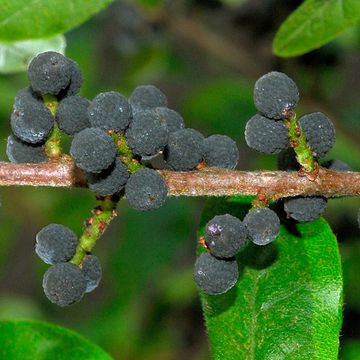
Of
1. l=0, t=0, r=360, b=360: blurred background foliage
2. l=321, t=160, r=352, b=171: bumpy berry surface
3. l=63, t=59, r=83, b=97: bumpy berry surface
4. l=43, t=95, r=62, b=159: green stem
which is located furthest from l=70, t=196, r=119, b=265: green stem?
l=0, t=0, r=360, b=360: blurred background foliage

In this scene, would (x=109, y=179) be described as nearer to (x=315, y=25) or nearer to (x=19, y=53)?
(x=315, y=25)

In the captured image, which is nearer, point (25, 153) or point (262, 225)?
point (262, 225)

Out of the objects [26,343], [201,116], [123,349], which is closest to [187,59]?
[201,116]

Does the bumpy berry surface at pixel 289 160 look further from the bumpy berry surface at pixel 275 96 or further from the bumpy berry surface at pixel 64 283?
the bumpy berry surface at pixel 64 283

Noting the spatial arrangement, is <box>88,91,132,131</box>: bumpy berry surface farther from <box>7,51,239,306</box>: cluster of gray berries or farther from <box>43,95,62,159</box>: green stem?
<box>43,95,62,159</box>: green stem

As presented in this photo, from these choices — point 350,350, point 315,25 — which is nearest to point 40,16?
point 315,25

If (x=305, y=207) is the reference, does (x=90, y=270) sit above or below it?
below
